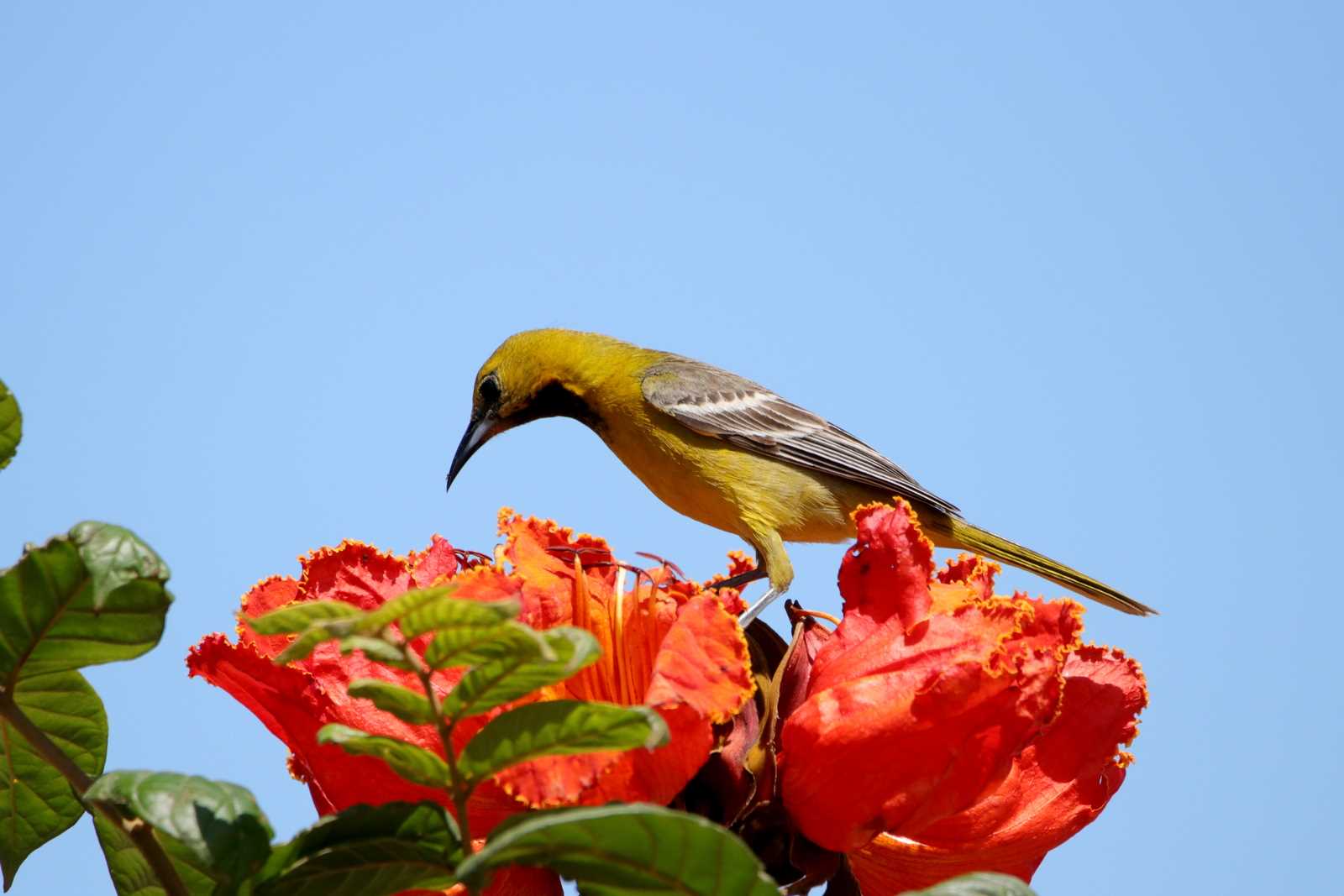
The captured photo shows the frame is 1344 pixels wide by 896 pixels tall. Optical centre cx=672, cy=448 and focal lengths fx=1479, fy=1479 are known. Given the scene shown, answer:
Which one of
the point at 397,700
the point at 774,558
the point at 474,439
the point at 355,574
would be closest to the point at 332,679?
the point at 355,574

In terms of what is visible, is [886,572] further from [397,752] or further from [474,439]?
[474,439]

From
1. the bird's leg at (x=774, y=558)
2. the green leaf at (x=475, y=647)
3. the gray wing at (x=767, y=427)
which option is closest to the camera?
the green leaf at (x=475, y=647)

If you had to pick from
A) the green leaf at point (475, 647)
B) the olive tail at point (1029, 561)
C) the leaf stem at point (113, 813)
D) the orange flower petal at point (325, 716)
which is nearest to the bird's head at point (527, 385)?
the olive tail at point (1029, 561)

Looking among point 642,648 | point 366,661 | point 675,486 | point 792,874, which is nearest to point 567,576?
point 642,648

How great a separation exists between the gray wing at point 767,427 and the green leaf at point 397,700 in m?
5.71

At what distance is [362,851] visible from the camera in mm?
1567

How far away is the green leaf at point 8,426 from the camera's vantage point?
1889mm

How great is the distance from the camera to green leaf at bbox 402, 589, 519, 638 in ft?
4.37

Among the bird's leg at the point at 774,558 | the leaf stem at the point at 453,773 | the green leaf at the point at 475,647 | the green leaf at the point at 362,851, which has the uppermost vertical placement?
the bird's leg at the point at 774,558

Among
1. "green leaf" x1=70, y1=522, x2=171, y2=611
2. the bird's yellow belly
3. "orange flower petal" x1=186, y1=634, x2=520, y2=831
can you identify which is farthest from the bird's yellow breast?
"green leaf" x1=70, y1=522, x2=171, y2=611

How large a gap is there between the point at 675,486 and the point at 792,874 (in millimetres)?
5131

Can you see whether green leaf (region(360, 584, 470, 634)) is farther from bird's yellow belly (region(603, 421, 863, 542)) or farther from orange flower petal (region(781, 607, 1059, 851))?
bird's yellow belly (region(603, 421, 863, 542))

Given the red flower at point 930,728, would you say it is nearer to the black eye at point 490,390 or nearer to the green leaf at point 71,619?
the green leaf at point 71,619

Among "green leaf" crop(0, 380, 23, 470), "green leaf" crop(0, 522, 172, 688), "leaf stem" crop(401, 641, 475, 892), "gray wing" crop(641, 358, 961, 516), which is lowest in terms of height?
"leaf stem" crop(401, 641, 475, 892)
